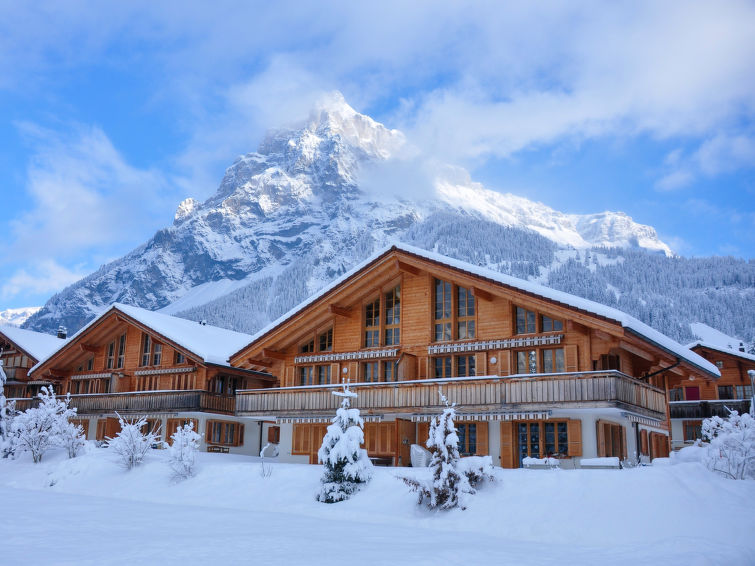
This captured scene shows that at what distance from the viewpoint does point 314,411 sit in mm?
30188

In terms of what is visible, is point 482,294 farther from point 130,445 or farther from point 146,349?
point 146,349

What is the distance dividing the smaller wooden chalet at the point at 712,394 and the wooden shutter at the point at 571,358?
733 inches

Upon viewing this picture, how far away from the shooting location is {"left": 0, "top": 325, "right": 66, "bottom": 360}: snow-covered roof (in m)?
49.3

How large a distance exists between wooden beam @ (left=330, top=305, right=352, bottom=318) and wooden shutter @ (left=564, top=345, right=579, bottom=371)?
1008 cm

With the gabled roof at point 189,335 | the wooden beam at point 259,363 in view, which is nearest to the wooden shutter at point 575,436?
the wooden beam at point 259,363

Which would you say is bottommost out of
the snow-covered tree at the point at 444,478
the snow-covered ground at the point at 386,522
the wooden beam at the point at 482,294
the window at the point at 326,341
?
the snow-covered ground at the point at 386,522

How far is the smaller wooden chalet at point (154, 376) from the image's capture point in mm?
37219

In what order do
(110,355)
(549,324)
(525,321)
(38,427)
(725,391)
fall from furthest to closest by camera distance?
(725,391) → (110,355) → (38,427) → (525,321) → (549,324)

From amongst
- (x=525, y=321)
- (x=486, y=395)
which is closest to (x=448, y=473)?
(x=486, y=395)

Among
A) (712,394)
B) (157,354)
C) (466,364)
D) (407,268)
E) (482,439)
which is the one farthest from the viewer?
(712,394)

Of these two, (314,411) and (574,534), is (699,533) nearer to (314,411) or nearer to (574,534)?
(574,534)

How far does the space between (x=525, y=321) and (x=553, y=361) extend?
192 cm

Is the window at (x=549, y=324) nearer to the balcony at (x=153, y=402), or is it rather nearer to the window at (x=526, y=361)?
the window at (x=526, y=361)

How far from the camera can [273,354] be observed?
33.2 metres
